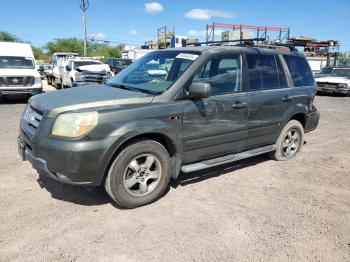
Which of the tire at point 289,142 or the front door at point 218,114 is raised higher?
the front door at point 218,114

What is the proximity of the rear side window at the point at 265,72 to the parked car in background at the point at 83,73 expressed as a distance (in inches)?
407

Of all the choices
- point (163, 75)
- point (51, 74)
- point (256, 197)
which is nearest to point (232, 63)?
point (163, 75)

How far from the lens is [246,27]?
31422 millimetres

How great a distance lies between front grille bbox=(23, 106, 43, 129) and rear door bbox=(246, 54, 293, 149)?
8.95ft

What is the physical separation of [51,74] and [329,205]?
70.2ft

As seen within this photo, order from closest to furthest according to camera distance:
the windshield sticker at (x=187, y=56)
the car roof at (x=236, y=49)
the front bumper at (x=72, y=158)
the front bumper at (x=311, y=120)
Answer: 1. the front bumper at (x=72, y=158)
2. the windshield sticker at (x=187, y=56)
3. the car roof at (x=236, y=49)
4. the front bumper at (x=311, y=120)

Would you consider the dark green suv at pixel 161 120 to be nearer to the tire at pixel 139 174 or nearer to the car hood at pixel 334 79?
the tire at pixel 139 174

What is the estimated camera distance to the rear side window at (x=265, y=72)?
471cm

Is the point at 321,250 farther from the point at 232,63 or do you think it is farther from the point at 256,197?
the point at 232,63

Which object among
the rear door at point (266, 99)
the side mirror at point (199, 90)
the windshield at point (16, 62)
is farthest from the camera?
the windshield at point (16, 62)

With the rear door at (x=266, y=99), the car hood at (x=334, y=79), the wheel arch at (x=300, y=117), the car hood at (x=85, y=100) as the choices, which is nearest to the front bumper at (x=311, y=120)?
the wheel arch at (x=300, y=117)

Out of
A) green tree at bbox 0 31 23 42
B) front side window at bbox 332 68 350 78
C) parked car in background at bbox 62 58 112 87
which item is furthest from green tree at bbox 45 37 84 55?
front side window at bbox 332 68 350 78

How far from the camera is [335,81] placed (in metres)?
16.5

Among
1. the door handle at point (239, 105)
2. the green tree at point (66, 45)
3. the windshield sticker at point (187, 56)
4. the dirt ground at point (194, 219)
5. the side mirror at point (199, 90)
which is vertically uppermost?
the green tree at point (66, 45)
